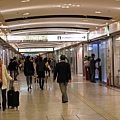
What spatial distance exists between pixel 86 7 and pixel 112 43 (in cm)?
460

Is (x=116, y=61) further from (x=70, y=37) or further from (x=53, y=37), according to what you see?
(x=53, y=37)

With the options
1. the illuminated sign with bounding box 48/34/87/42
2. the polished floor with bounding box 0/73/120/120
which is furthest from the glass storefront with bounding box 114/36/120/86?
the illuminated sign with bounding box 48/34/87/42

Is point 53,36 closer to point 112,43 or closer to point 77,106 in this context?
point 112,43

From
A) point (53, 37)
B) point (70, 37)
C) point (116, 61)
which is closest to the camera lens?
point (116, 61)

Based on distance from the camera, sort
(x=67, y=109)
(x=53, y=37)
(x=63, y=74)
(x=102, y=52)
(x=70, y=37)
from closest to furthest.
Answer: (x=67, y=109) → (x=63, y=74) → (x=102, y=52) → (x=53, y=37) → (x=70, y=37)

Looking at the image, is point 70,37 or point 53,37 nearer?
point 53,37

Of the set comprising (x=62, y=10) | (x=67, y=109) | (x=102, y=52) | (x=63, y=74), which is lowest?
(x=67, y=109)

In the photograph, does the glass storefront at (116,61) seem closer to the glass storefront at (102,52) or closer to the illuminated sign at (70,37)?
the glass storefront at (102,52)

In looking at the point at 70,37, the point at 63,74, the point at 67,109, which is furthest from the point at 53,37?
the point at 67,109

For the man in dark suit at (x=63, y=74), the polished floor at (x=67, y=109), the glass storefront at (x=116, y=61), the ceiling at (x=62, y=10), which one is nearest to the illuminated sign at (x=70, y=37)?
the ceiling at (x=62, y=10)

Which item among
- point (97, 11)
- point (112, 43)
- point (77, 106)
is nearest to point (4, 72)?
point (77, 106)

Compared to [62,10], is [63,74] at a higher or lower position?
lower

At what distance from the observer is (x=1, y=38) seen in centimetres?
2139

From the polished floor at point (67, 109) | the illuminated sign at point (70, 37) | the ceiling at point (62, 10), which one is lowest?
the polished floor at point (67, 109)
